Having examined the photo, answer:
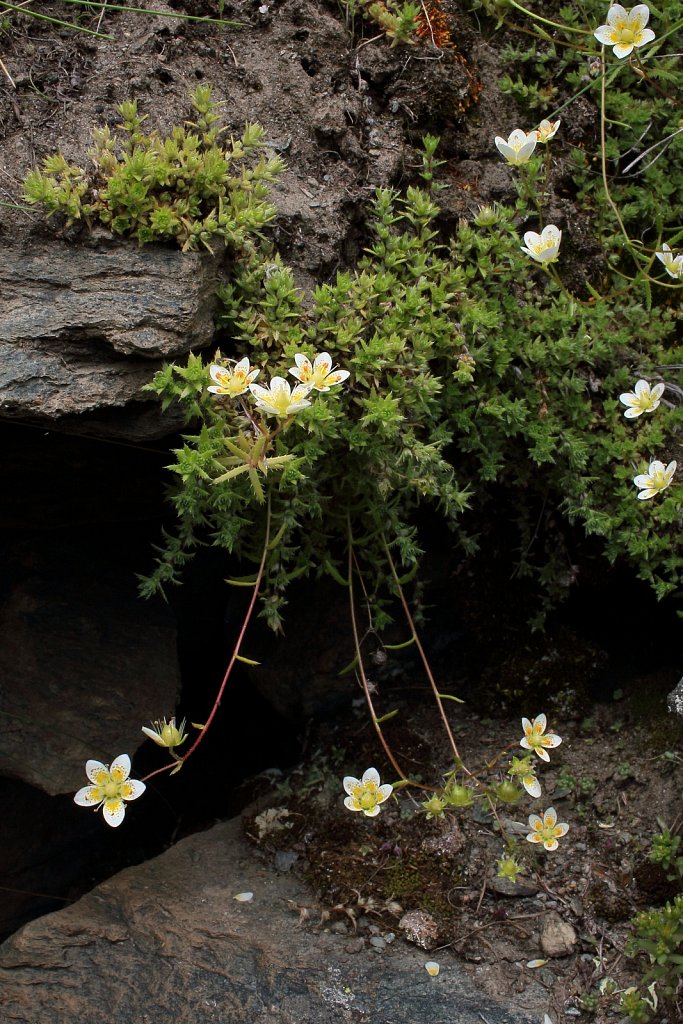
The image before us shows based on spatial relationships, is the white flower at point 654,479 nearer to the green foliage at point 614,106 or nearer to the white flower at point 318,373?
the green foliage at point 614,106

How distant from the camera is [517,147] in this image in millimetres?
2516

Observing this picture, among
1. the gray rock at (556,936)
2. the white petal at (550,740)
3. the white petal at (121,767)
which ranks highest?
the white petal at (121,767)


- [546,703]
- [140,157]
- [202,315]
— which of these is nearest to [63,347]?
[202,315]

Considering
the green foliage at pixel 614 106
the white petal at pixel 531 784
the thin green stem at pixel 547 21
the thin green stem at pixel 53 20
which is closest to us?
the white petal at pixel 531 784

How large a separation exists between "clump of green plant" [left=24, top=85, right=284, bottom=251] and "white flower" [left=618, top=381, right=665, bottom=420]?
1152mm

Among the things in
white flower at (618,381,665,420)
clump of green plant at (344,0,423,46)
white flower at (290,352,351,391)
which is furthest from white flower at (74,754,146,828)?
clump of green plant at (344,0,423,46)

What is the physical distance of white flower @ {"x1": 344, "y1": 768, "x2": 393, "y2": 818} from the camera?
2.39m

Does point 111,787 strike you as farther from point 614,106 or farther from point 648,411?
point 614,106

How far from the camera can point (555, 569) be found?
2957mm

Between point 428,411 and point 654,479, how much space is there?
67 cm

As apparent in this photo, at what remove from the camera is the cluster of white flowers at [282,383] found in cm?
212

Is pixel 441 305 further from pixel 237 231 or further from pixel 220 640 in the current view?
pixel 220 640

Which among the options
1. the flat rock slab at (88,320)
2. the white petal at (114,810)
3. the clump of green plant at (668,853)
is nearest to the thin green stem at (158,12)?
the flat rock slab at (88,320)

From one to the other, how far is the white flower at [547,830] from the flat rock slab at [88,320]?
163 centimetres
